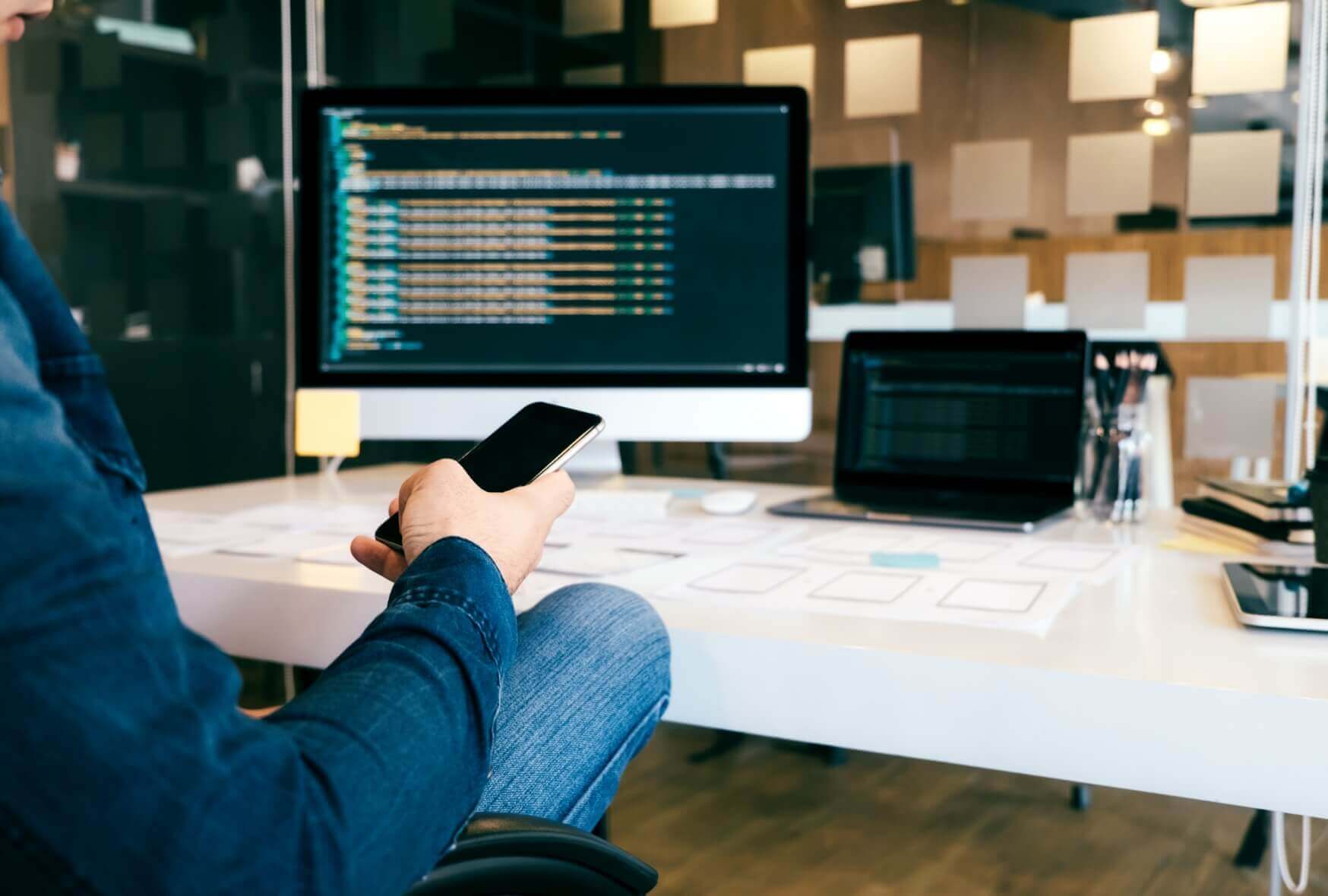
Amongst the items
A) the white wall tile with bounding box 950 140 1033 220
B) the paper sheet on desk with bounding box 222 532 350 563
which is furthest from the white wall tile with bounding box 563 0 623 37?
the paper sheet on desk with bounding box 222 532 350 563

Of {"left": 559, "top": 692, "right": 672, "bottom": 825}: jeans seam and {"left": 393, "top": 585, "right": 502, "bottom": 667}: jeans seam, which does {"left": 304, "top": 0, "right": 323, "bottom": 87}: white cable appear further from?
{"left": 393, "top": 585, "right": 502, "bottom": 667}: jeans seam

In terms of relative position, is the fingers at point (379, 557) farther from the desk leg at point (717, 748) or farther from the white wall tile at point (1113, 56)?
the desk leg at point (717, 748)

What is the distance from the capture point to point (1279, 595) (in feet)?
2.79

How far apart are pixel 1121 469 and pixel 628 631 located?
807 mm

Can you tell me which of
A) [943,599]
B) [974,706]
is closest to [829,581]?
[943,599]

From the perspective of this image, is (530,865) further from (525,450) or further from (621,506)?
(621,506)

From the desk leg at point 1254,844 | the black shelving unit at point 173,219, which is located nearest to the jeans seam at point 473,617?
the desk leg at point 1254,844

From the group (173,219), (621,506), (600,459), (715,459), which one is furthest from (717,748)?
(173,219)

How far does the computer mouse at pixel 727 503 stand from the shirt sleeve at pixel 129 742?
3.12ft

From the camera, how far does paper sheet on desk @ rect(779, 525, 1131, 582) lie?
1.03 meters

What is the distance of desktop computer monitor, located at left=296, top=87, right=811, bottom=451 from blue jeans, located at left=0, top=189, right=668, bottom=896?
91 centimetres

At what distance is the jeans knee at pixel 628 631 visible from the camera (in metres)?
0.81

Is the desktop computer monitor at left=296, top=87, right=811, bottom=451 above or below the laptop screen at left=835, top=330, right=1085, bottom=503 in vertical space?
above

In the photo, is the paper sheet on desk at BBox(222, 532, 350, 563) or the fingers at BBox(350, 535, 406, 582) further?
the paper sheet on desk at BBox(222, 532, 350, 563)
